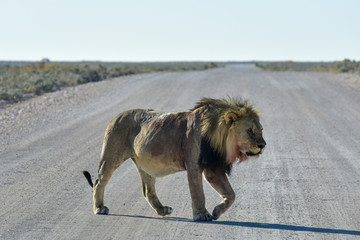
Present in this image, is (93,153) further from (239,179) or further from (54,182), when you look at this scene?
(239,179)

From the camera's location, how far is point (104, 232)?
724cm

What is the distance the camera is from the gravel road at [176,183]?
24.2ft

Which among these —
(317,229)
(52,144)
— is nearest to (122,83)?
(52,144)

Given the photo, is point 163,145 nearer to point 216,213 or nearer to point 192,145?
point 192,145

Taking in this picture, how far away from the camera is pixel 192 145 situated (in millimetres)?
7633

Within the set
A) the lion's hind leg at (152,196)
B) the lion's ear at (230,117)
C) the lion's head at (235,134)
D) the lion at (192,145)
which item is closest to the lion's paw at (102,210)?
the lion at (192,145)

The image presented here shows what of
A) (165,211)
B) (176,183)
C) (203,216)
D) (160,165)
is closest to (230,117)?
(160,165)

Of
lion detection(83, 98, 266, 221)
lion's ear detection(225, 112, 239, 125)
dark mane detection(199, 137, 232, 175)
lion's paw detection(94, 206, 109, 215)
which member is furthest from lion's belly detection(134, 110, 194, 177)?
lion's paw detection(94, 206, 109, 215)

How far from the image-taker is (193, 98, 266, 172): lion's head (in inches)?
289

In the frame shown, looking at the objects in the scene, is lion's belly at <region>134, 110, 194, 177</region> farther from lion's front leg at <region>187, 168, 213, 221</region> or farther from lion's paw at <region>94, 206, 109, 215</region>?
lion's paw at <region>94, 206, 109, 215</region>

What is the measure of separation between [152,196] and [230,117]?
165 cm

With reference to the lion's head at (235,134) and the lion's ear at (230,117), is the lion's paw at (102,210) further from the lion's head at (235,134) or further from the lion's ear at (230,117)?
the lion's ear at (230,117)

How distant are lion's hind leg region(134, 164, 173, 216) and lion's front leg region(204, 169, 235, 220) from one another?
765 mm

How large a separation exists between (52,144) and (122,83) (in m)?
18.3
